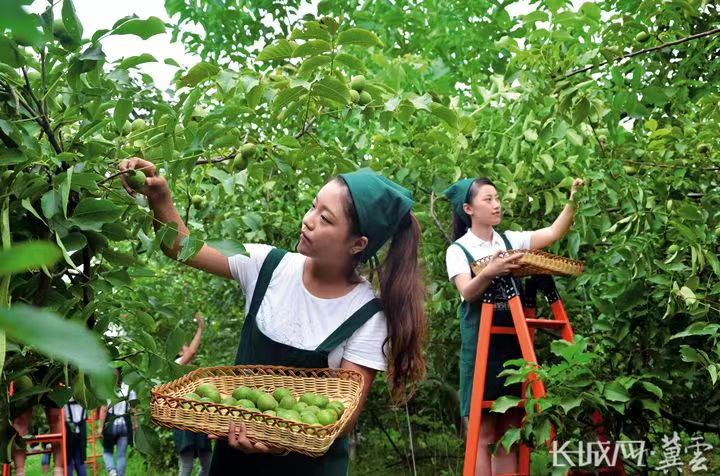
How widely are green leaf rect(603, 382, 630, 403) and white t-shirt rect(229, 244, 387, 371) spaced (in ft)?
4.43

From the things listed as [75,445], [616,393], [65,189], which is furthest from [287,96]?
[75,445]

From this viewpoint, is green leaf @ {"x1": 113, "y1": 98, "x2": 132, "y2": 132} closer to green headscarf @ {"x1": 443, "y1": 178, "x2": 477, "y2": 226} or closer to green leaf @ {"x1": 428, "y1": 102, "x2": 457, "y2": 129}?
green leaf @ {"x1": 428, "y1": 102, "x2": 457, "y2": 129}

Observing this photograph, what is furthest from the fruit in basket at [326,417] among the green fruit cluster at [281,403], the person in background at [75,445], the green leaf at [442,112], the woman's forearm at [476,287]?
the person in background at [75,445]

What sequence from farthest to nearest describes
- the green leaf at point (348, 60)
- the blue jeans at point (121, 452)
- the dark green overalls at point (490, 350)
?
the blue jeans at point (121, 452), the dark green overalls at point (490, 350), the green leaf at point (348, 60)

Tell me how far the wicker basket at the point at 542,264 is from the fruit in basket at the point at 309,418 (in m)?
1.74

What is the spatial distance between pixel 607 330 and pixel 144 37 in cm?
275

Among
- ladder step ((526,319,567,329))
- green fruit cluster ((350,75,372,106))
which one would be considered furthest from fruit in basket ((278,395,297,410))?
ladder step ((526,319,567,329))

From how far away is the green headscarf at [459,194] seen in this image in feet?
12.7

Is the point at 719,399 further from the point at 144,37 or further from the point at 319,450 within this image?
the point at 144,37

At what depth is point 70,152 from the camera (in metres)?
1.40

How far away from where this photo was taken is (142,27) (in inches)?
46.2

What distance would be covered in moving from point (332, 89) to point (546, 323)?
7.20ft

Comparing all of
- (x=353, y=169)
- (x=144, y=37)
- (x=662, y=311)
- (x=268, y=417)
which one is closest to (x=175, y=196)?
(x=353, y=169)

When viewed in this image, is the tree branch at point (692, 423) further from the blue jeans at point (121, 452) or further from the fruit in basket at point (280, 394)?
the blue jeans at point (121, 452)
